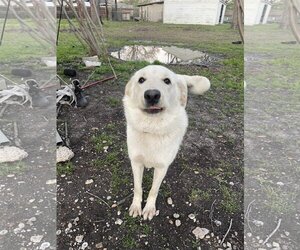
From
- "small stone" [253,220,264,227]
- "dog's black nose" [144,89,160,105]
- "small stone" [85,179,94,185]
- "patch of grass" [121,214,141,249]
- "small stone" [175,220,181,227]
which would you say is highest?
"dog's black nose" [144,89,160,105]

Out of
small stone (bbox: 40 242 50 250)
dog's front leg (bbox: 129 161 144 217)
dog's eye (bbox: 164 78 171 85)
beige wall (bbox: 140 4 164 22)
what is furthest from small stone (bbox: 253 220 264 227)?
beige wall (bbox: 140 4 164 22)

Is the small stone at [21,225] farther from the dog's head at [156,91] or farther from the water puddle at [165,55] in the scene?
the water puddle at [165,55]

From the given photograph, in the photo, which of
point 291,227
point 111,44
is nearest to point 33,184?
point 291,227

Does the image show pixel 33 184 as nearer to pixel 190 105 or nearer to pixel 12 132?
pixel 12 132

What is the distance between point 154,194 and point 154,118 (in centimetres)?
62

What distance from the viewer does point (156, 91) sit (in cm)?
154

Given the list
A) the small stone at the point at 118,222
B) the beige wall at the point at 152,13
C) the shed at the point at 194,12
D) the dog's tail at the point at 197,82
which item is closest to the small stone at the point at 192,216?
the small stone at the point at 118,222

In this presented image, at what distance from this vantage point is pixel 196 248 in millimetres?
1777

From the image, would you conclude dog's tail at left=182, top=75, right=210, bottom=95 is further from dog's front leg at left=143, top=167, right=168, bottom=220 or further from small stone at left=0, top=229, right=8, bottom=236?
small stone at left=0, top=229, right=8, bottom=236

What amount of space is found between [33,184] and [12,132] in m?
0.94

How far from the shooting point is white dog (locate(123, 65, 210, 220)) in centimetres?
164

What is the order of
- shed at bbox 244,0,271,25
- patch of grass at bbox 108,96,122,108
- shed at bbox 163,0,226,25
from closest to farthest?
patch of grass at bbox 108,96,122,108
shed at bbox 244,0,271,25
shed at bbox 163,0,226,25

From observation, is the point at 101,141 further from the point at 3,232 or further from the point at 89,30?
the point at 89,30

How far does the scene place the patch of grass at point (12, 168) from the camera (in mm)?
2315
